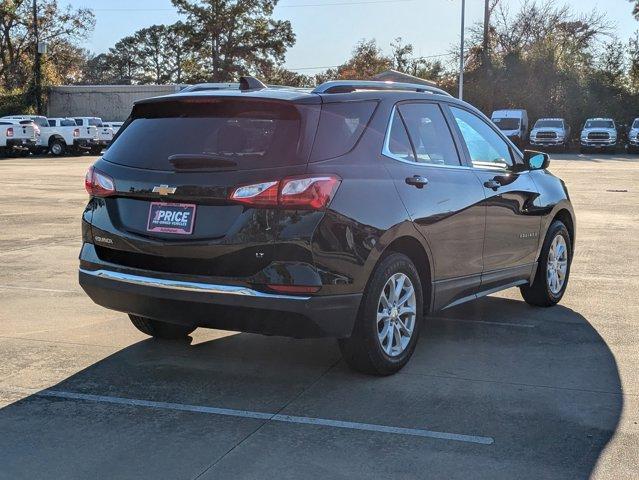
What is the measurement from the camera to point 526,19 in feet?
182

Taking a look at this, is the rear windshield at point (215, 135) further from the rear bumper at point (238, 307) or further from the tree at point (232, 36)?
A: the tree at point (232, 36)

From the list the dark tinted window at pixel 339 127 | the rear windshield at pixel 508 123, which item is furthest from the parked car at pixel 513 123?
the dark tinted window at pixel 339 127

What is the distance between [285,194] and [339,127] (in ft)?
2.11

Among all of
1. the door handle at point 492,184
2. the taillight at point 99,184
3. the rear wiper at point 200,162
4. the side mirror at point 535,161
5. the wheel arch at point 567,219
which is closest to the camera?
the rear wiper at point 200,162

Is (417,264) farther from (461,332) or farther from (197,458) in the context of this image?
(197,458)

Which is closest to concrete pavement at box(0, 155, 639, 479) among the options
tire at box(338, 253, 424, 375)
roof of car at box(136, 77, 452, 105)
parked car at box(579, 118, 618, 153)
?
tire at box(338, 253, 424, 375)

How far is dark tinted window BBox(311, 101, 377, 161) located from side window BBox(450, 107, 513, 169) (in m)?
1.25

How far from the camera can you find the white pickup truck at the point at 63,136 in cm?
3941

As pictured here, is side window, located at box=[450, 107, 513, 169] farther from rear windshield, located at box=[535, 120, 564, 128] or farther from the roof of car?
rear windshield, located at box=[535, 120, 564, 128]

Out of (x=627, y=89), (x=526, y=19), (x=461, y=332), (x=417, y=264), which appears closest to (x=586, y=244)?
(x=461, y=332)

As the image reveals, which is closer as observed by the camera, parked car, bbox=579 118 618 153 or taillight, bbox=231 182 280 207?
taillight, bbox=231 182 280 207

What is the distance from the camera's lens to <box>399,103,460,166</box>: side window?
5.28 m

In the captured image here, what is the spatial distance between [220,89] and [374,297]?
168 centimetres

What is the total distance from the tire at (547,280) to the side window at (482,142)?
0.90 meters
